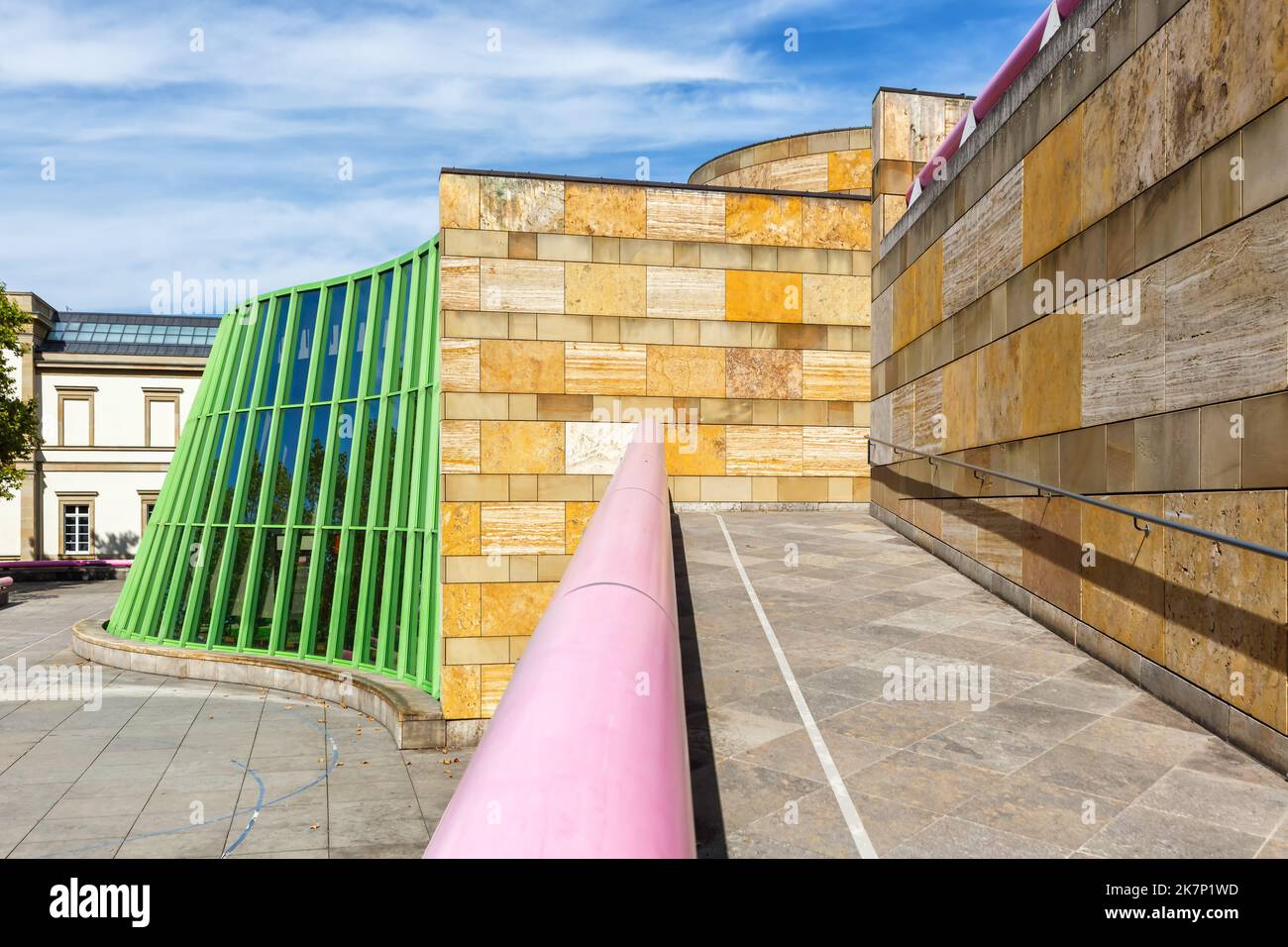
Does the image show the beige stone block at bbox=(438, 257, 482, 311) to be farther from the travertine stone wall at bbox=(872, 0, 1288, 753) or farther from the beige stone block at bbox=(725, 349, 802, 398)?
the travertine stone wall at bbox=(872, 0, 1288, 753)

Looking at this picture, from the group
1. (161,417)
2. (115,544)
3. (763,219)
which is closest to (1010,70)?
(763,219)

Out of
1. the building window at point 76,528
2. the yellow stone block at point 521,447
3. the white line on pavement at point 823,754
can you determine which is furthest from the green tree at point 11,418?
the white line on pavement at point 823,754

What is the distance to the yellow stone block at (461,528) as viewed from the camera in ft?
43.1

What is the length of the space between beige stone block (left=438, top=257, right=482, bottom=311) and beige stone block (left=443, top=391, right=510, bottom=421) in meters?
1.38

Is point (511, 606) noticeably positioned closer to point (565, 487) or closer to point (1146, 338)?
point (565, 487)

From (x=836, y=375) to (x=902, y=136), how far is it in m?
3.98

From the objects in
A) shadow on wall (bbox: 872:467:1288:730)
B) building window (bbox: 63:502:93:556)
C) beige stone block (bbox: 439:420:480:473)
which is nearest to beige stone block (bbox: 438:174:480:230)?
beige stone block (bbox: 439:420:480:473)

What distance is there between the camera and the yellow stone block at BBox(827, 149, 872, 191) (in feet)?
62.6

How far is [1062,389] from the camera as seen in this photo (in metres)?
7.65

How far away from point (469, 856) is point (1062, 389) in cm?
746
